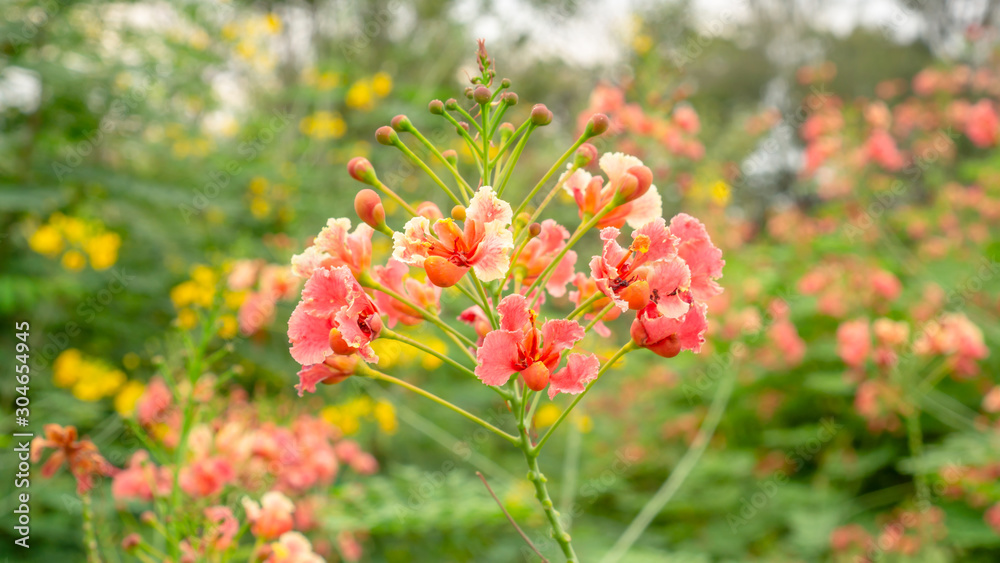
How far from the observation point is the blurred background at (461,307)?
2.88 meters

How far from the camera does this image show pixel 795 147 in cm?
1461

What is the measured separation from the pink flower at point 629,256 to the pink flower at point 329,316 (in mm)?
349

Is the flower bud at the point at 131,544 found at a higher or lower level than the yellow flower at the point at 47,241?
lower

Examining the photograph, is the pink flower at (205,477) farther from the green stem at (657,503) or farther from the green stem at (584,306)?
the green stem at (657,503)

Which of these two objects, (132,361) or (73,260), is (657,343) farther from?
(73,260)

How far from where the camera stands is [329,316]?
992 millimetres

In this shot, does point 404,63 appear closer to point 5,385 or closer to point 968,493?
point 5,385

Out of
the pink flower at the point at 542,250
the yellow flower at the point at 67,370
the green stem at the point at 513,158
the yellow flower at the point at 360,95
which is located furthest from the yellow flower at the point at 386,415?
the green stem at the point at 513,158

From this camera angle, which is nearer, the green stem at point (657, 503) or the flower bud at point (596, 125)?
the flower bud at point (596, 125)

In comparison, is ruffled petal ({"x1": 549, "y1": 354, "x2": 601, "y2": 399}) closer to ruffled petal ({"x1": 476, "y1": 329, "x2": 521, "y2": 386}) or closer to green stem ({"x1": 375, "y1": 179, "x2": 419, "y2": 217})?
ruffled petal ({"x1": 476, "y1": 329, "x2": 521, "y2": 386})

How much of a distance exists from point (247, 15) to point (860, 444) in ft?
21.4

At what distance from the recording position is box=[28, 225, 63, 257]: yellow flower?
326 centimetres

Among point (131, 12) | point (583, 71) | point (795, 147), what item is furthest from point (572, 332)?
point (795, 147)

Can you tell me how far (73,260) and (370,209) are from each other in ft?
9.84
